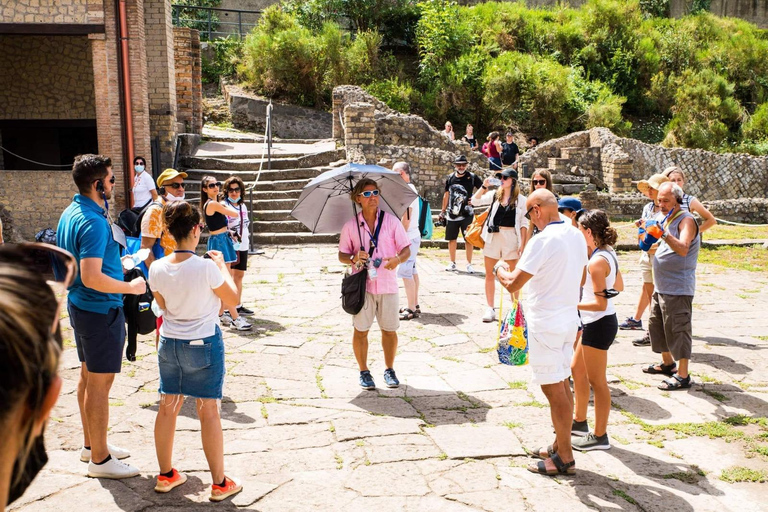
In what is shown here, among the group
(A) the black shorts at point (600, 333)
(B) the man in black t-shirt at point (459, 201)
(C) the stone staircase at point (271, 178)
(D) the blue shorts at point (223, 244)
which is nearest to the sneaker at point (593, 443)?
(A) the black shorts at point (600, 333)

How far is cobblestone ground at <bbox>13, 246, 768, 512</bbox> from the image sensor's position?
4.08 m

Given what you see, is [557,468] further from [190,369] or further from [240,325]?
[240,325]

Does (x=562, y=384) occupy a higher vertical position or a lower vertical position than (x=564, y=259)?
lower

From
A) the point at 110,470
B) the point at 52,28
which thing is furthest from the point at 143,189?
the point at 110,470

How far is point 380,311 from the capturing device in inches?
227

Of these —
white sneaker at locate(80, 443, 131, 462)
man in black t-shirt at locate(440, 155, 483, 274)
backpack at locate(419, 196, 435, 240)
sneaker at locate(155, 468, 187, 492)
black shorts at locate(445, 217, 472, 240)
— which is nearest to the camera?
sneaker at locate(155, 468, 187, 492)

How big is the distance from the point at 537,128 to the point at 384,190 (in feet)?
57.2

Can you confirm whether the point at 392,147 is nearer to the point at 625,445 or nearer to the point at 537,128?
the point at 537,128

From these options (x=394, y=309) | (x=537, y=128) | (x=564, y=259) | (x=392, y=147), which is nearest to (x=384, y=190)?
(x=394, y=309)

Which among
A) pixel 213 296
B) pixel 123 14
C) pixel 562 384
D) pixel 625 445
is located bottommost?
pixel 625 445

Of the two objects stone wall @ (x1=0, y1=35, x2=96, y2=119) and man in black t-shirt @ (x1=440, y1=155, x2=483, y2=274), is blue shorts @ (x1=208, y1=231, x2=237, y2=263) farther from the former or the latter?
stone wall @ (x1=0, y1=35, x2=96, y2=119)

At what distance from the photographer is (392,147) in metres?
16.5

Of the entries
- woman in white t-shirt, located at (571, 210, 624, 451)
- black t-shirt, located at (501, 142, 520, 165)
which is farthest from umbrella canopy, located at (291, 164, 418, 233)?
black t-shirt, located at (501, 142, 520, 165)

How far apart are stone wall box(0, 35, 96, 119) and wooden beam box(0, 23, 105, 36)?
3770 mm
